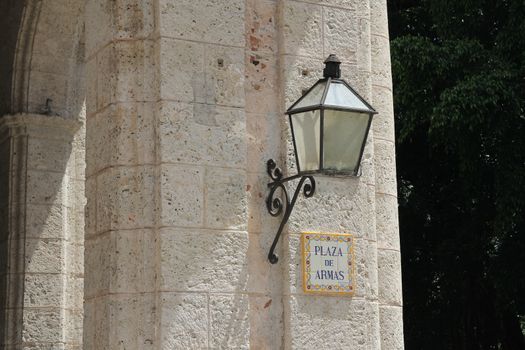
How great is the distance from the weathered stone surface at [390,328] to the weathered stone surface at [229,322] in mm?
1144

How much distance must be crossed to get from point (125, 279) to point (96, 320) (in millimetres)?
312

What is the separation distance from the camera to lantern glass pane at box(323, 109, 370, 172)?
4879 millimetres

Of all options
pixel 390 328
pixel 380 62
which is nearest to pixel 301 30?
pixel 380 62

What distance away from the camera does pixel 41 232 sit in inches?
320

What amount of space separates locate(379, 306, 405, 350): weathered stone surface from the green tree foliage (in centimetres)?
835

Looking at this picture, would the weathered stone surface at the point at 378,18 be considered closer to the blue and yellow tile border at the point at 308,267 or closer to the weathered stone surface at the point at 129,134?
the blue and yellow tile border at the point at 308,267

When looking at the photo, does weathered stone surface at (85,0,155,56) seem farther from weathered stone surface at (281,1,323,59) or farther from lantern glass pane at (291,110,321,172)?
lantern glass pane at (291,110,321,172)

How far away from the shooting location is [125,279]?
496 centimetres

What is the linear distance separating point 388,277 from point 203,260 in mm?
1531

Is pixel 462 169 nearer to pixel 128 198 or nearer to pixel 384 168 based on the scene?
pixel 384 168

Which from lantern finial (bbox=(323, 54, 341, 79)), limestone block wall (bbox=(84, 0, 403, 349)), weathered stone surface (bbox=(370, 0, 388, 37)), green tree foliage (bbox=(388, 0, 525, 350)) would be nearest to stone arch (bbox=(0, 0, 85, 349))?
weathered stone surface (bbox=(370, 0, 388, 37))

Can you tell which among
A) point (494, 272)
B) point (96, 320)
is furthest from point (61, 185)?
point (494, 272)

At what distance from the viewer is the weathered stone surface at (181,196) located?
4992mm

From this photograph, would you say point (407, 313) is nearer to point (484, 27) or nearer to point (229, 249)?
point (484, 27)
